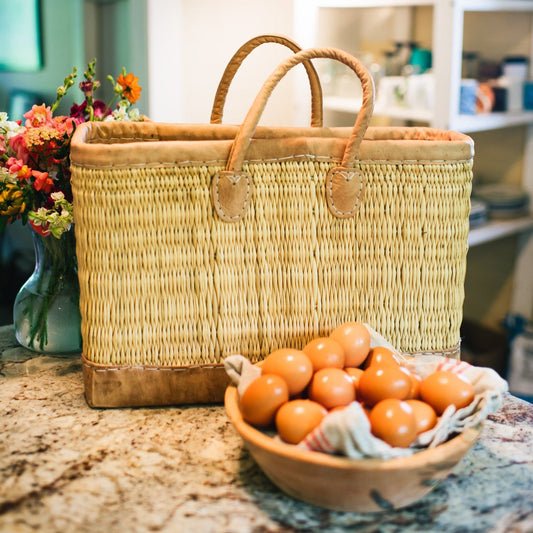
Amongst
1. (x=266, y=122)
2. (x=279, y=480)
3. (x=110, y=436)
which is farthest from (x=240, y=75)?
(x=279, y=480)

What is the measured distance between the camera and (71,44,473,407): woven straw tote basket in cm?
92

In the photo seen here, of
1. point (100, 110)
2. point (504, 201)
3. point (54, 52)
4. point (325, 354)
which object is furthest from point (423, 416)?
point (54, 52)

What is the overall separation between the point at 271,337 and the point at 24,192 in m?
0.46

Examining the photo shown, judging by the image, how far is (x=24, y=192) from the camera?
1049mm

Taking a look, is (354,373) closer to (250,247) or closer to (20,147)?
(250,247)

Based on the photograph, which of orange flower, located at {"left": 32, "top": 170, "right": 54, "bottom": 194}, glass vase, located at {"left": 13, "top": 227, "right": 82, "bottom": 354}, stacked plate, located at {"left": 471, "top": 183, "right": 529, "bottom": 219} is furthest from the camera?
stacked plate, located at {"left": 471, "top": 183, "right": 529, "bottom": 219}

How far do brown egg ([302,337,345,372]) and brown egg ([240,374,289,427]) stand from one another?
0.28 feet

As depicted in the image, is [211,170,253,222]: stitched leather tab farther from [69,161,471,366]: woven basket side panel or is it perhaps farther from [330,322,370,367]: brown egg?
[330,322,370,367]: brown egg

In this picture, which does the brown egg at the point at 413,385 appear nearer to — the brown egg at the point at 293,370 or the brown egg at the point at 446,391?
the brown egg at the point at 446,391

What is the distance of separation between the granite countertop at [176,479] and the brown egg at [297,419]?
0.09m

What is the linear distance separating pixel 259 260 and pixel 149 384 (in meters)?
0.25

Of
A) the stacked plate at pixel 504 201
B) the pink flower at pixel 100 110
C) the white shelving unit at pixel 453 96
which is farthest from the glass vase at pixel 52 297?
the stacked plate at pixel 504 201

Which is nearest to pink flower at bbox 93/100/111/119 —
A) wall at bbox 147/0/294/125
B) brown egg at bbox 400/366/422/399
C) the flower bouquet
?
the flower bouquet

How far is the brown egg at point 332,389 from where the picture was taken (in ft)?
2.60
